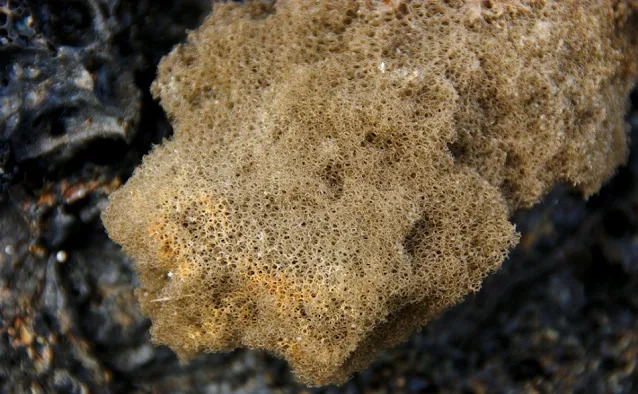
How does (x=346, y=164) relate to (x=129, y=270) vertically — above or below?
above

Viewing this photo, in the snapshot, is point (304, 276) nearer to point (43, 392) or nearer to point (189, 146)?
point (189, 146)

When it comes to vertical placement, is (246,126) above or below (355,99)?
below

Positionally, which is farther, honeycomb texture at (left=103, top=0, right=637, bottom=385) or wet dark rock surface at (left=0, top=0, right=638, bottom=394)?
wet dark rock surface at (left=0, top=0, right=638, bottom=394)

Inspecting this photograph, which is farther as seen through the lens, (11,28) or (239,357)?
(239,357)

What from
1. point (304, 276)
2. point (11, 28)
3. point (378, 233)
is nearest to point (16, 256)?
point (11, 28)

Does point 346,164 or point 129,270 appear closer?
point 346,164
